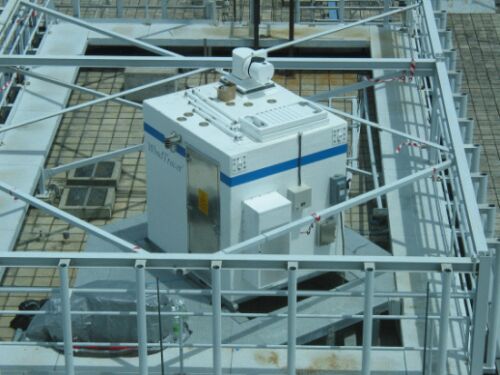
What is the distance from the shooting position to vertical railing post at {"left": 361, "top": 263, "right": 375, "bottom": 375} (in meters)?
12.7

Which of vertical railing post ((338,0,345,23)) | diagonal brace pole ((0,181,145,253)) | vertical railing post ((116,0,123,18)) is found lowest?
diagonal brace pole ((0,181,145,253))

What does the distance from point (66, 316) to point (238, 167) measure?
2.61 meters

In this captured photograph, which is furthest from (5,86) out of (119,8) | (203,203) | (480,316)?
(480,316)

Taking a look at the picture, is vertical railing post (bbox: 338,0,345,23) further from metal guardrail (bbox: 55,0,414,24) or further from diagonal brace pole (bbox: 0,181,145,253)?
diagonal brace pole (bbox: 0,181,145,253)

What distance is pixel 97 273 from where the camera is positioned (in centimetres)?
1581

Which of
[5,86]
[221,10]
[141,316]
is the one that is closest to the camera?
[141,316]

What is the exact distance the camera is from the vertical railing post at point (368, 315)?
41.6 ft

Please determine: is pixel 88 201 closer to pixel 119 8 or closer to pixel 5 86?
pixel 5 86

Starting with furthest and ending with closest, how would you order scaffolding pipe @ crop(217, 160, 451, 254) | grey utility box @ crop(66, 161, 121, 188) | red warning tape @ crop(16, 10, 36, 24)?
red warning tape @ crop(16, 10, 36, 24)
grey utility box @ crop(66, 161, 121, 188)
scaffolding pipe @ crop(217, 160, 451, 254)

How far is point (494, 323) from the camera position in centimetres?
1313

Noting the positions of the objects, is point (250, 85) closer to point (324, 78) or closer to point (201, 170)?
point (201, 170)

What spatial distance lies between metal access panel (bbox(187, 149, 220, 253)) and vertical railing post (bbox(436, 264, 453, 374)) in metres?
3.00

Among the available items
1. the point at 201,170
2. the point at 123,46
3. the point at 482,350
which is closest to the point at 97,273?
the point at 201,170

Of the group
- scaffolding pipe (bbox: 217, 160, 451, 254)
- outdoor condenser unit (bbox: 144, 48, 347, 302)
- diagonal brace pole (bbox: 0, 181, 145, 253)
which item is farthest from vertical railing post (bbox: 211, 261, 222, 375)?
outdoor condenser unit (bbox: 144, 48, 347, 302)
